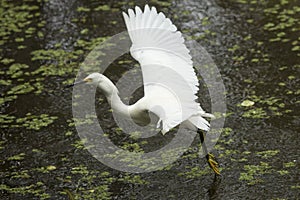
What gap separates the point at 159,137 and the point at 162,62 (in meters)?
0.85

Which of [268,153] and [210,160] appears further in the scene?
[268,153]

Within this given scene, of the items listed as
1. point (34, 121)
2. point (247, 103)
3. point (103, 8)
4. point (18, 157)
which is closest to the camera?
point (18, 157)

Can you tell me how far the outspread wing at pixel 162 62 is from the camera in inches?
153

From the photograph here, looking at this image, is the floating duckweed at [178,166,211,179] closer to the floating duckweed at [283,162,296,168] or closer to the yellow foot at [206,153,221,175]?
the yellow foot at [206,153,221,175]

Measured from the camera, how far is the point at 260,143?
176 inches

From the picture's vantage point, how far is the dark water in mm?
4156

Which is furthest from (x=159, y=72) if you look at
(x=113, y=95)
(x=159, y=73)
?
(x=113, y=95)

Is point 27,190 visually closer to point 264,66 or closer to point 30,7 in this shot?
point 264,66

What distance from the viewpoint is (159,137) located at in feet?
15.5

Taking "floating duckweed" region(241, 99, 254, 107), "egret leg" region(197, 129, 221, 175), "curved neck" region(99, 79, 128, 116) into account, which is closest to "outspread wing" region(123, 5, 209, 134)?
"curved neck" region(99, 79, 128, 116)

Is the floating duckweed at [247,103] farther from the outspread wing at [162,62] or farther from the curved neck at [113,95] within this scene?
the curved neck at [113,95]

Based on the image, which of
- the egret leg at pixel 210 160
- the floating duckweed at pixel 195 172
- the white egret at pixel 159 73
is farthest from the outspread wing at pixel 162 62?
the floating duckweed at pixel 195 172

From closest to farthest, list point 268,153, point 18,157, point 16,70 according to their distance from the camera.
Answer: point 268,153 → point 18,157 → point 16,70

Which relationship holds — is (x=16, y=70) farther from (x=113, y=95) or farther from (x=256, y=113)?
(x=256, y=113)
